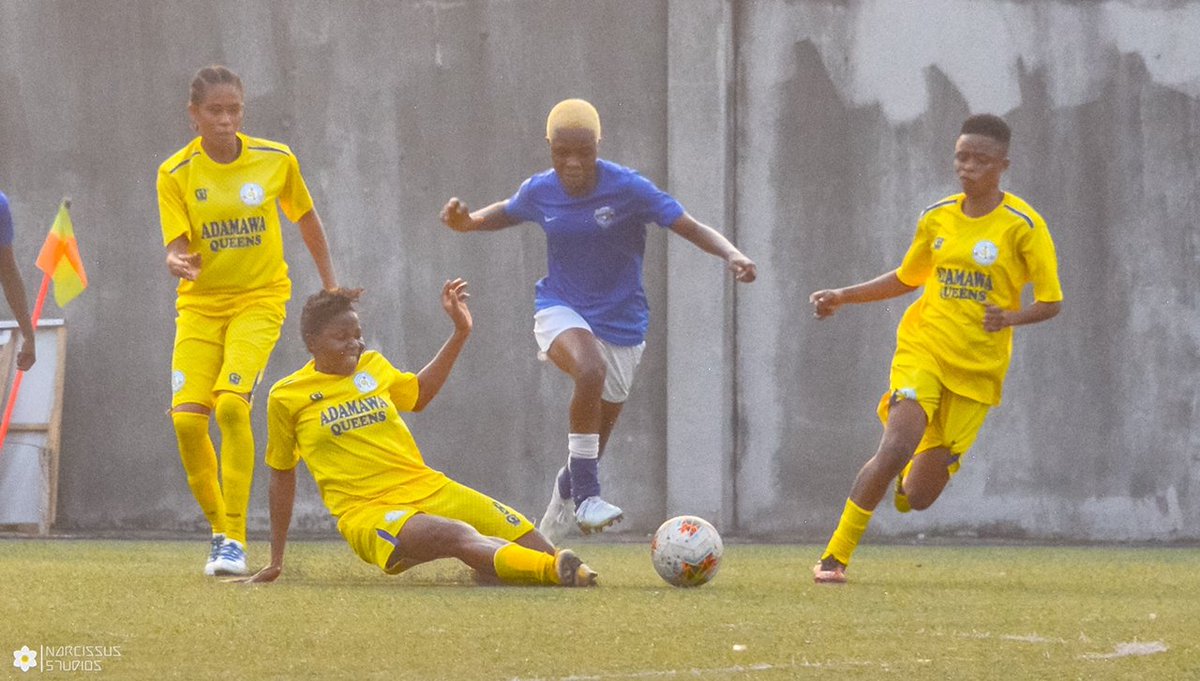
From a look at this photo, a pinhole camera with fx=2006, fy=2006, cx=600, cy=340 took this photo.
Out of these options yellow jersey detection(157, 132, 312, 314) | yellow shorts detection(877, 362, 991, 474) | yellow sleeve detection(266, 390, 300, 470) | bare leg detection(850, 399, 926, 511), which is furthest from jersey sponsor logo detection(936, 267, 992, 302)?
yellow jersey detection(157, 132, 312, 314)

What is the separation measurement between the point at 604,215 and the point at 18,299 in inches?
91.7

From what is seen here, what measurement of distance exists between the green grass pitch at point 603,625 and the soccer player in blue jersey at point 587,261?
21.5 inches

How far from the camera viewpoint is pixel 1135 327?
11.4 m

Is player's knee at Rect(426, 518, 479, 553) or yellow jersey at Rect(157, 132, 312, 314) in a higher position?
yellow jersey at Rect(157, 132, 312, 314)

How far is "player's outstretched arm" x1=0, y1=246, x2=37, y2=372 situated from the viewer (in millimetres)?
7160

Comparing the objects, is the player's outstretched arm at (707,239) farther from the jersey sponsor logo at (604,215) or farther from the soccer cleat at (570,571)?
the soccer cleat at (570,571)

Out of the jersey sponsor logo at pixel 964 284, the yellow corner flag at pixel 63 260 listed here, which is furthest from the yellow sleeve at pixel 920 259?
the yellow corner flag at pixel 63 260

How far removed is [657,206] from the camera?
8133mm

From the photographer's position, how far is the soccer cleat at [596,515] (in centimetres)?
783

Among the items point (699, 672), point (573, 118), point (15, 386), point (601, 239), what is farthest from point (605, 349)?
point (15, 386)

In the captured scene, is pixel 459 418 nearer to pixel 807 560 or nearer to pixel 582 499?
pixel 807 560

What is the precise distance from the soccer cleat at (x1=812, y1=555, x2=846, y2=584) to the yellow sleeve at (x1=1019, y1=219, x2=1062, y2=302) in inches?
50.3

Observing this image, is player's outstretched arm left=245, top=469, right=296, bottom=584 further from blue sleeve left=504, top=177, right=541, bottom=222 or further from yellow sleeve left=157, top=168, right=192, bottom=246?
blue sleeve left=504, top=177, right=541, bottom=222

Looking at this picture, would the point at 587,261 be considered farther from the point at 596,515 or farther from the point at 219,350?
the point at 219,350
